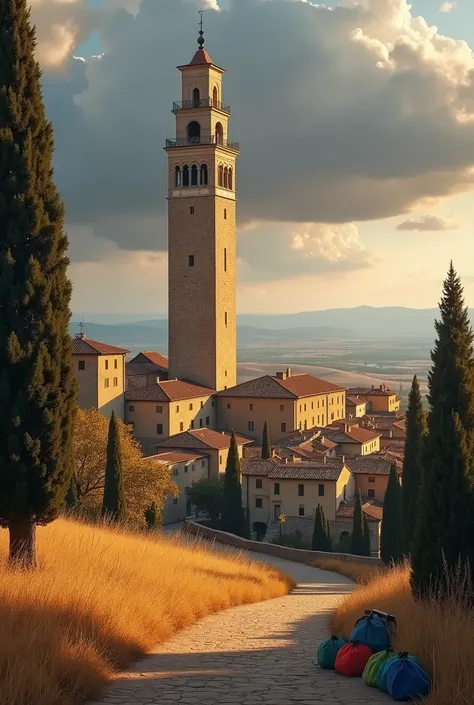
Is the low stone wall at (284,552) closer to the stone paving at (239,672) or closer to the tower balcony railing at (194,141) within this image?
the stone paving at (239,672)

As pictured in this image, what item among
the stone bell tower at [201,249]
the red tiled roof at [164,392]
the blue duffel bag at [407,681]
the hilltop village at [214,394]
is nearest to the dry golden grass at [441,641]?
the blue duffel bag at [407,681]

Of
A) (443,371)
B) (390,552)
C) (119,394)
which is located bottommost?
(390,552)

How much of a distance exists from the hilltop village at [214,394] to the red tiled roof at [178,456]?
0.27ft

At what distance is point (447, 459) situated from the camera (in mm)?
12102

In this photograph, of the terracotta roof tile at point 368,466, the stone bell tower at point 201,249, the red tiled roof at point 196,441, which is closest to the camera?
the terracotta roof tile at point 368,466

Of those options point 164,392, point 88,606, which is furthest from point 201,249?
point 88,606

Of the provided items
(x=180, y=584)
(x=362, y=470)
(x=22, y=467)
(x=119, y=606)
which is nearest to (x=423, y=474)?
(x=180, y=584)

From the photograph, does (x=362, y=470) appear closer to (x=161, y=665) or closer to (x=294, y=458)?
(x=294, y=458)

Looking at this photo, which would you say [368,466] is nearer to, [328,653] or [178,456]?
[178,456]

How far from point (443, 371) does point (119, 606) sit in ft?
18.2

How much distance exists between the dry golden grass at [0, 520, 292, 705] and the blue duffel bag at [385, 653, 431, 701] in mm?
2449

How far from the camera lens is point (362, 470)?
5284 cm

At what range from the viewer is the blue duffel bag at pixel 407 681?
7328mm

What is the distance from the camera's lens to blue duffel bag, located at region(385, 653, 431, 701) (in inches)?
289
